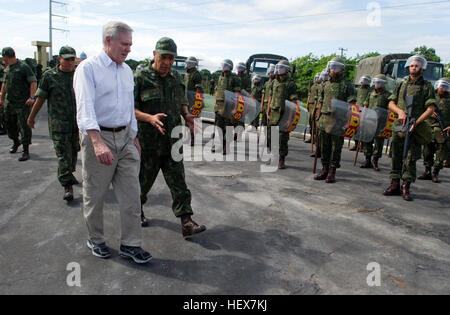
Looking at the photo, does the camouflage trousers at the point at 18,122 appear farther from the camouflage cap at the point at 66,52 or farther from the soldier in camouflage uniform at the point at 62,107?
the camouflage cap at the point at 66,52

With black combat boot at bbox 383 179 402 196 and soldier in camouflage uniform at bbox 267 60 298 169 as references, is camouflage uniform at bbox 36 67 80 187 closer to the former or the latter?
soldier in camouflage uniform at bbox 267 60 298 169

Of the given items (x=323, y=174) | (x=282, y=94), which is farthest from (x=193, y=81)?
(x=323, y=174)

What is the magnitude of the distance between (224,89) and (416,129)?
442 cm

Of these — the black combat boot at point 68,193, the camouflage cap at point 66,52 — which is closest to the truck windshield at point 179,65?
the camouflage cap at point 66,52

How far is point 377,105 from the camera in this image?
7828 millimetres

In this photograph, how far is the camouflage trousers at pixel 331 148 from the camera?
6418 mm

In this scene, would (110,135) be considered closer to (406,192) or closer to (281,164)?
(406,192)

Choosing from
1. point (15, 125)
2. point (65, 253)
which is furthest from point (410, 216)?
point (15, 125)

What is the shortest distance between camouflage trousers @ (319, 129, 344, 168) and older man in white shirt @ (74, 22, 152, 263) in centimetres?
412

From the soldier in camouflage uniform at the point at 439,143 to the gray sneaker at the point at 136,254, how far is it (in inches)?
239

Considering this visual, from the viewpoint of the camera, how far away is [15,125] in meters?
7.82
